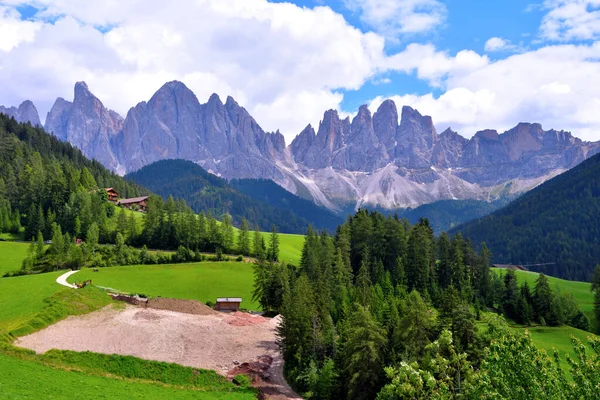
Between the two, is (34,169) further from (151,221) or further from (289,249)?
(289,249)

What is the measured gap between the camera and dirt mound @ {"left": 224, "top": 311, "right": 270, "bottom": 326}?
75.0 meters

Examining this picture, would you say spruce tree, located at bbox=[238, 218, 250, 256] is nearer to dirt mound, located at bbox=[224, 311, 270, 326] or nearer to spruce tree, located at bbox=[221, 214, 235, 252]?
spruce tree, located at bbox=[221, 214, 235, 252]

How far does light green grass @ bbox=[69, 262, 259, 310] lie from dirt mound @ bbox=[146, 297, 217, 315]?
28.0ft

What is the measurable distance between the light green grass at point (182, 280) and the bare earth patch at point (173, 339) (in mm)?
16265

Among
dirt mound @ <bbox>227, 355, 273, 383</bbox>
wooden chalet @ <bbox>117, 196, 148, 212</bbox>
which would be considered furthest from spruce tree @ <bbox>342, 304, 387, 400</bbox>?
wooden chalet @ <bbox>117, 196, 148, 212</bbox>

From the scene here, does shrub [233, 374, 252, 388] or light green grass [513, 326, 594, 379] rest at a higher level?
shrub [233, 374, 252, 388]

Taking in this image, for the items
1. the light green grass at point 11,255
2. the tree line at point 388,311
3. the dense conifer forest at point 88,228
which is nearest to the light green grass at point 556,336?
the tree line at point 388,311

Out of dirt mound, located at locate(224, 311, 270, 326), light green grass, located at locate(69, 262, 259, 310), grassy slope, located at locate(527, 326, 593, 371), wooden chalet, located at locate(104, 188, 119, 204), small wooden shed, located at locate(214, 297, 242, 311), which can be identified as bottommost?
grassy slope, located at locate(527, 326, 593, 371)

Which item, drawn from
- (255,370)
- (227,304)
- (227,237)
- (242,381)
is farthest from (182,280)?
(242,381)

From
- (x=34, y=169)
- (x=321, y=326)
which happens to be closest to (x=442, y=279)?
(x=321, y=326)

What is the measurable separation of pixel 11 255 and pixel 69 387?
82.6 m

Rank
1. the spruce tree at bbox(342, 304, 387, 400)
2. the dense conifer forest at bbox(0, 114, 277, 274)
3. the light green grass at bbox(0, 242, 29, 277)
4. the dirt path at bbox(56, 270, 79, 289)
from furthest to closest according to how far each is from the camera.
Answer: the dense conifer forest at bbox(0, 114, 277, 274)
the light green grass at bbox(0, 242, 29, 277)
the dirt path at bbox(56, 270, 79, 289)
the spruce tree at bbox(342, 304, 387, 400)

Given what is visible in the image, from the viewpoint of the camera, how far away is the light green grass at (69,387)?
34312mm

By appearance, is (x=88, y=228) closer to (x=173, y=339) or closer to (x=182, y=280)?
(x=182, y=280)
